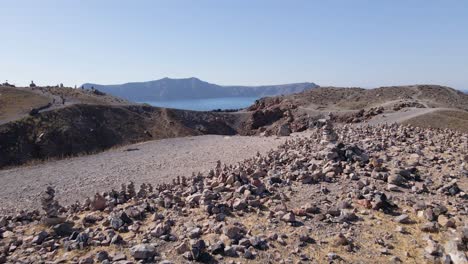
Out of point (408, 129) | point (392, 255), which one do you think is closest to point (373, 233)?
point (392, 255)

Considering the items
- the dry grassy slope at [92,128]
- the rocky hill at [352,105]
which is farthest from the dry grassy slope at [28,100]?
the rocky hill at [352,105]

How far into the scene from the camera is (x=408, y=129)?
19.5 metres

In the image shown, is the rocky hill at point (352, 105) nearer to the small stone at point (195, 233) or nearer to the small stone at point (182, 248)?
the small stone at point (195, 233)

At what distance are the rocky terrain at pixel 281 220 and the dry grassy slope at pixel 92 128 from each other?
89.3ft

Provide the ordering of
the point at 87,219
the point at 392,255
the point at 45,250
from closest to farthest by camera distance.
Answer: the point at 392,255
the point at 45,250
the point at 87,219

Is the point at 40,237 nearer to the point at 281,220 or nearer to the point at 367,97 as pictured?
the point at 281,220

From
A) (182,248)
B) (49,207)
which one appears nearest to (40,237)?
(49,207)

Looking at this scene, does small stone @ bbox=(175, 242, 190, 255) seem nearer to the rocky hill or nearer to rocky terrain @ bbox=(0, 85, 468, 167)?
rocky terrain @ bbox=(0, 85, 468, 167)

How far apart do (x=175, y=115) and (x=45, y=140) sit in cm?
2224

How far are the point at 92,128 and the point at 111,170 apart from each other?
2319 cm

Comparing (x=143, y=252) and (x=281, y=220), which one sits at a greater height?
(x=281, y=220)

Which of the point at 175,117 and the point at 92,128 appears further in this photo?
the point at 175,117

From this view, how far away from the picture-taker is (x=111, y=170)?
2420 cm

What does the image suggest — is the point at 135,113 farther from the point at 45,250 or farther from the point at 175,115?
the point at 45,250
